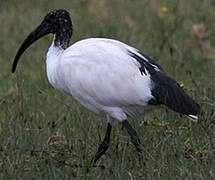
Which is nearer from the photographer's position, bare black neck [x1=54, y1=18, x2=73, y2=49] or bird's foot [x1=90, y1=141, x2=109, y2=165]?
bird's foot [x1=90, y1=141, x2=109, y2=165]

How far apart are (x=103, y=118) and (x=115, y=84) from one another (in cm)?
76

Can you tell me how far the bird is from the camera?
602 cm

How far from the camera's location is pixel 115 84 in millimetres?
6043

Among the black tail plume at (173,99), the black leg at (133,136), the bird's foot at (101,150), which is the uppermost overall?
the black tail plume at (173,99)

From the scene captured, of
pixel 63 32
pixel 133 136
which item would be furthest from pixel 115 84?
pixel 63 32

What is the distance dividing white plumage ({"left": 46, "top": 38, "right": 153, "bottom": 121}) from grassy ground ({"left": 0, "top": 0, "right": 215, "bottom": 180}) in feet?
0.96

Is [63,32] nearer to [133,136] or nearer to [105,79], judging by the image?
[105,79]

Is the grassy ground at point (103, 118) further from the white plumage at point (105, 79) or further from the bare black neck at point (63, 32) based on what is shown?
the bare black neck at point (63, 32)

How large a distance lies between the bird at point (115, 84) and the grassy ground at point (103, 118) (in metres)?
0.22

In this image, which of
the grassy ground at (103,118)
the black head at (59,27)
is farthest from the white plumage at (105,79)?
the black head at (59,27)

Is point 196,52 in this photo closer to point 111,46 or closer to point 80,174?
point 111,46

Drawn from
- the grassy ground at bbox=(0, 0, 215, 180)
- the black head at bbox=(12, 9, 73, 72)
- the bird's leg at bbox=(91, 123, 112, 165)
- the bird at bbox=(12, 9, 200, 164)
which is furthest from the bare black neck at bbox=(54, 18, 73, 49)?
the bird's leg at bbox=(91, 123, 112, 165)

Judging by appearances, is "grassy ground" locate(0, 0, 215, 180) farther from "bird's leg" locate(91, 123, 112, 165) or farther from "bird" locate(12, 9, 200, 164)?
"bird" locate(12, 9, 200, 164)

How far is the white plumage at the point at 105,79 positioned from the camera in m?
6.03
